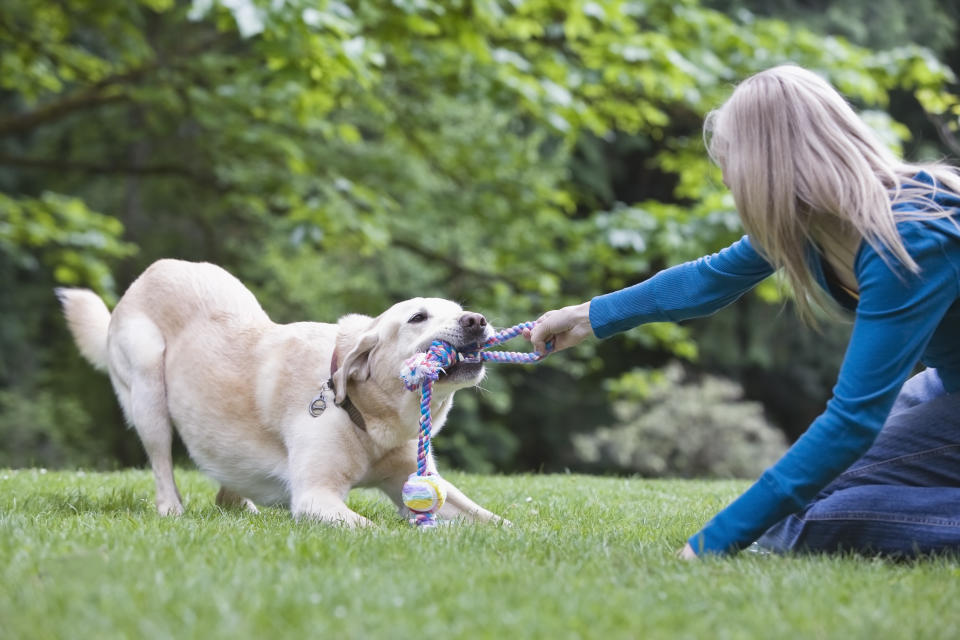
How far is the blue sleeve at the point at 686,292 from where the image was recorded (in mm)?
4031

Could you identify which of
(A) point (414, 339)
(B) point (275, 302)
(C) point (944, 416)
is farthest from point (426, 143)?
(C) point (944, 416)

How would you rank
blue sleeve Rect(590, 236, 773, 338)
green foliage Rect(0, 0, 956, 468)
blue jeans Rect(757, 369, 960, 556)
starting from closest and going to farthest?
blue jeans Rect(757, 369, 960, 556) < blue sleeve Rect(590, 236, 773, 338) < green foliage Rect(0, 0, 956, 468)

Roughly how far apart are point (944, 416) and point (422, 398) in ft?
6.90

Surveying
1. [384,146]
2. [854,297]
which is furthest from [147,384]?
[384,146]

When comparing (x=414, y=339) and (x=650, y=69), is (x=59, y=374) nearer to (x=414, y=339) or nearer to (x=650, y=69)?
(x=650, y=69)

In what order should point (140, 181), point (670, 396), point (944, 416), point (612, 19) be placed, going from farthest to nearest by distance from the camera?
point (140, 181) < point (670, 396) < point (612, 19) < point (944, 416)

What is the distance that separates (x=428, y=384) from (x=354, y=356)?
44 cm

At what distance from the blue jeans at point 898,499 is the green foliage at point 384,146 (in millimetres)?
4597

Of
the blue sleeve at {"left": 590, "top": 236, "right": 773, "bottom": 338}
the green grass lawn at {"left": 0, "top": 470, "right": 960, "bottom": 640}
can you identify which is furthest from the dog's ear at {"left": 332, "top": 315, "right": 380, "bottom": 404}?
the blue sleeve at {"left": 590, "top": 236, "right": 773, "bottom": 338}

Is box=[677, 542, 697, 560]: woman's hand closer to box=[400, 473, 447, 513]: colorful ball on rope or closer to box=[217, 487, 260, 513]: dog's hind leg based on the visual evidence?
box=[400, 473, 447, 513]: colorful ball on rope

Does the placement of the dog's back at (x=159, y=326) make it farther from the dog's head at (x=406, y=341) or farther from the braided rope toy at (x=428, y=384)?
the braided rope toy at (x=428, y=384)

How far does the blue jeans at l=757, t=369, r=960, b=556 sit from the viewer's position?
352 centimetres

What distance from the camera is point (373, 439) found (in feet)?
15.3

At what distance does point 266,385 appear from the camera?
16.5ft
